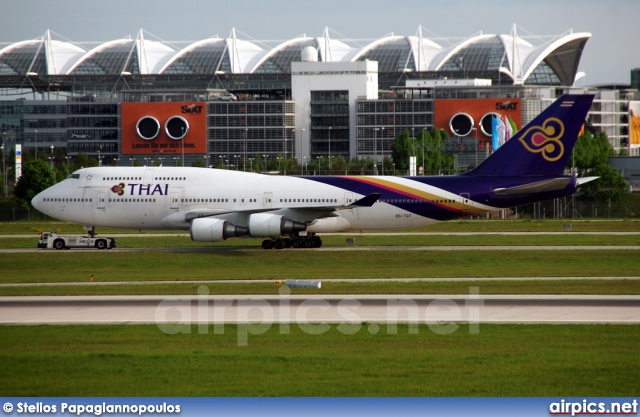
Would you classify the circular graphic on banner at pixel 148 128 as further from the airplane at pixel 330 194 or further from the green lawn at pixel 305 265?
the green lawn at pixel 305 265

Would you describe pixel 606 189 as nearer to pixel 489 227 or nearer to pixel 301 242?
pixel 489 227

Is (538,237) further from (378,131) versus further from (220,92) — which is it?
(220,92)

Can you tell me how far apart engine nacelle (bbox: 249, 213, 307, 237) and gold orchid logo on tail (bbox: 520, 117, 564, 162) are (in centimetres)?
1508

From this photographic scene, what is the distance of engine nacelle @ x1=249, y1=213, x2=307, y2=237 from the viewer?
5297 cm

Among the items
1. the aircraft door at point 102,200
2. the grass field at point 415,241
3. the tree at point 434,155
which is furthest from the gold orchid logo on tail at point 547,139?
the tree at point 434,155

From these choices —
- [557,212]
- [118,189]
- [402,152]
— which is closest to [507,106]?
[402,152]

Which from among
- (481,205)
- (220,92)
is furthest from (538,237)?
(220,92)

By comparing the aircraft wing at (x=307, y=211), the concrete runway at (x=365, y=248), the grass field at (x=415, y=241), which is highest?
the aircraft wing at (x=307, y=211)

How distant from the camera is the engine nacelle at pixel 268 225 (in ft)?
174

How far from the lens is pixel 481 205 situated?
182ft

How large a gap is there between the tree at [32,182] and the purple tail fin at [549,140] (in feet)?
192

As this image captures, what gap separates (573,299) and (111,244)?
32.3 m

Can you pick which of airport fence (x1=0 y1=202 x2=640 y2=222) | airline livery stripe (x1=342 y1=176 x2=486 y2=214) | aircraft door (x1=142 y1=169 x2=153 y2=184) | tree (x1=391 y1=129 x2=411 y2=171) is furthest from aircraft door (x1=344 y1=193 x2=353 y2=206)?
tree (x1=391 y1=129 x2=411 y2=171)

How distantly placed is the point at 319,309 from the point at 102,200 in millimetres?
28970
